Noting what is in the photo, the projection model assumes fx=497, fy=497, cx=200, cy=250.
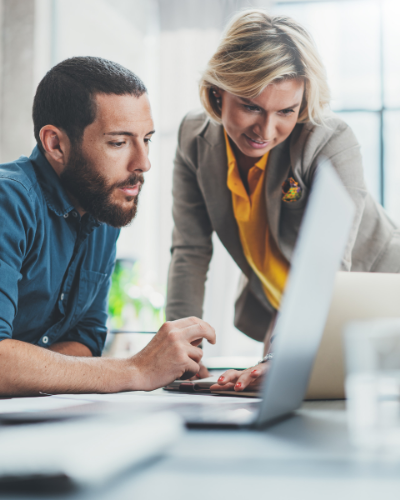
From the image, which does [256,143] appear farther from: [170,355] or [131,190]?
[170,355]

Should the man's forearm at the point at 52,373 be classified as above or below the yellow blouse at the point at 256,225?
below

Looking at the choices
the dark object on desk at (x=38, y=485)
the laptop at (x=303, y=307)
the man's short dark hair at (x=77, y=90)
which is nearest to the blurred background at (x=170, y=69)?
the man's short dark hair at (x=77, y=90)

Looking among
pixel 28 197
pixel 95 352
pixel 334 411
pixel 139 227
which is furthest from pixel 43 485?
pixel 139 227

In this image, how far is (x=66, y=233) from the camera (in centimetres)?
117

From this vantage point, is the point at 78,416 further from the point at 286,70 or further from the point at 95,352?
the point at 286,70

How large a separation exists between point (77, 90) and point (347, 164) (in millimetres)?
698

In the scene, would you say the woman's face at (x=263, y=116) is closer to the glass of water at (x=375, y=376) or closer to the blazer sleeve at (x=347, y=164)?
the blazer sleeve at (x=347, y=164)

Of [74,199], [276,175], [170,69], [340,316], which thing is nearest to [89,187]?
[74,199]

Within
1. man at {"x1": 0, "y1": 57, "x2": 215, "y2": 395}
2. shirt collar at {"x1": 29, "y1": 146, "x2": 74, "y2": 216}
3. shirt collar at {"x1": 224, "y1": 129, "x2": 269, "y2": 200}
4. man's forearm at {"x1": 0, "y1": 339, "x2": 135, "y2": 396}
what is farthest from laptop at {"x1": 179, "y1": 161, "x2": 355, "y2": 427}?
shirt collar at {"x1": 224, "y1": 129, "x2": 269, "y2": 200}

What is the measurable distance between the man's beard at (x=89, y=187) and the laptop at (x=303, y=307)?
75 centimetres

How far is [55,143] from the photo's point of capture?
4.04 ft

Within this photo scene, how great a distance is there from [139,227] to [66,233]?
3.16 metres

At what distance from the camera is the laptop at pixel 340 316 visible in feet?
2.34

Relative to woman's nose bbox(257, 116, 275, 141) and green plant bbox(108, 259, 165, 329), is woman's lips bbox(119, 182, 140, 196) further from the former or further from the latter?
green plant bbox(108, 259, 165, 329)
